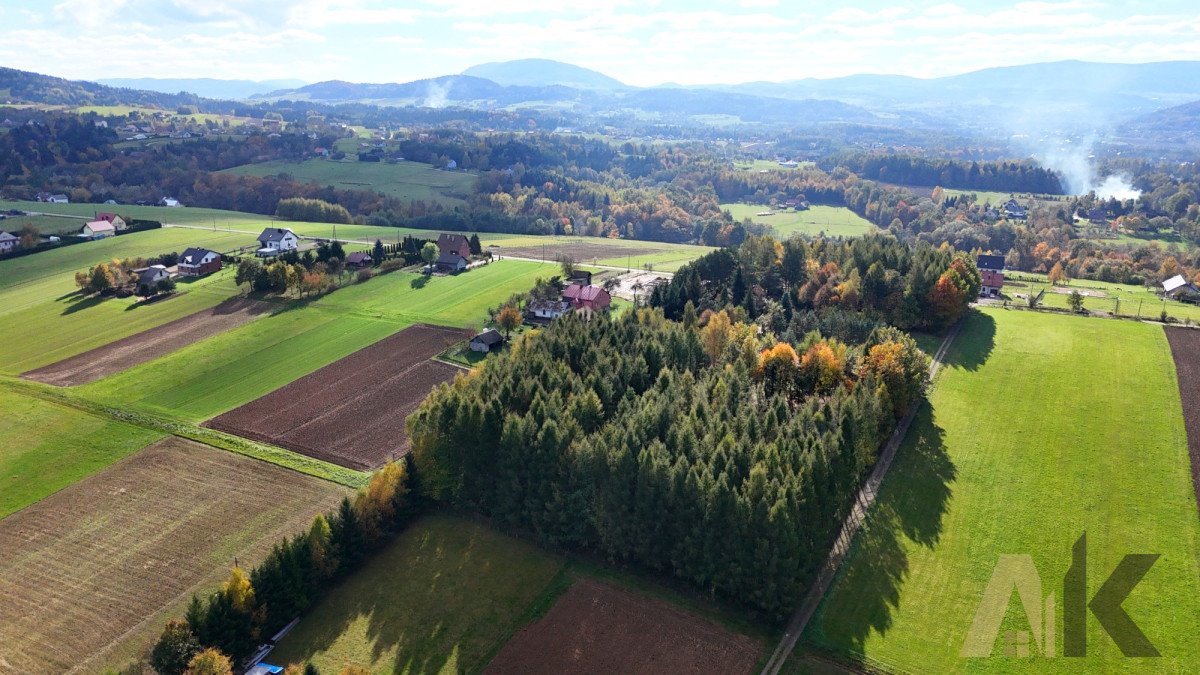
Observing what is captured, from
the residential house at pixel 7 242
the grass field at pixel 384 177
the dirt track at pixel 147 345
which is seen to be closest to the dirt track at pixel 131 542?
the dirt track at pixel 147 345

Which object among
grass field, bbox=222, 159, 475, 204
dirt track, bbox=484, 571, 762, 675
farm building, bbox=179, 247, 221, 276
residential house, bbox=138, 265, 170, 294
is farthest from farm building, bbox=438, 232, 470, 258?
dirt track, bbox=484, 571, 762, 675

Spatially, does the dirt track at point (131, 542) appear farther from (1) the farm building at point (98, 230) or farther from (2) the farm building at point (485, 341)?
(1) the farm building at point (98, 230)

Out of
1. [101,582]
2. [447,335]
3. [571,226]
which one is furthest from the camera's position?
[571,226]

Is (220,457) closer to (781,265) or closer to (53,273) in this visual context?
(781,265)

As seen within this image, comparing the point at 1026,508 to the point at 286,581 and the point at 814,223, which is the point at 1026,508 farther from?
the point at 814,223

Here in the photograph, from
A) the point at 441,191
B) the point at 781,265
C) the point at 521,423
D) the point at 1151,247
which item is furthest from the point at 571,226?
the point at 521,423

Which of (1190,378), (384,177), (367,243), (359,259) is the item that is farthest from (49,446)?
(384,177)
